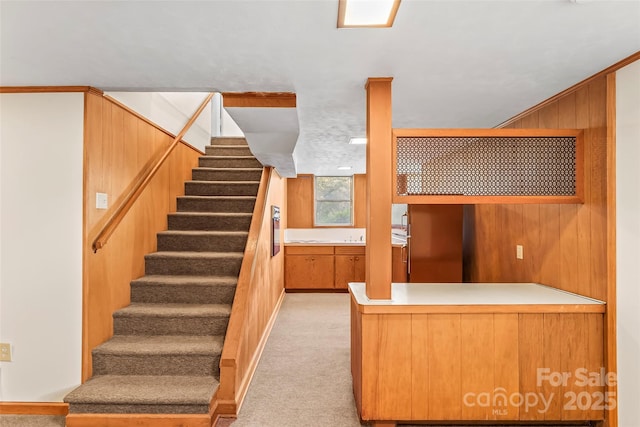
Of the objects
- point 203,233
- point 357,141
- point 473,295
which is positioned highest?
point 357,141

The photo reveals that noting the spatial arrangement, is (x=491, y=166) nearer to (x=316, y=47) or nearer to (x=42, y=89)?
(x=316, y=47)

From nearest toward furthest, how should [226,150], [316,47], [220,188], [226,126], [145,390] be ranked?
[316,47] → [145,390] → [220,188] → [226,150] → [226,126]

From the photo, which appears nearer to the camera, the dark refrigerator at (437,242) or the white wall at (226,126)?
the dark refrigerator at (437,242)

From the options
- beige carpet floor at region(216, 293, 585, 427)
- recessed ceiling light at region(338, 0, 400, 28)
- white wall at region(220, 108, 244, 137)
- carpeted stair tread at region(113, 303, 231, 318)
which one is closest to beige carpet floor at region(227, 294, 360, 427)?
beige carpet floor at region(216, 293, 585, 427)

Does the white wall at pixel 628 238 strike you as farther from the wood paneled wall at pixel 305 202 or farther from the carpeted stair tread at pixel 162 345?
the wood paneled wall at pixel 305 202

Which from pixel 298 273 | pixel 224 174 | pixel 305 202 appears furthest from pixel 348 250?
pixel 224 174

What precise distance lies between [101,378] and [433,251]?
10.4 ft

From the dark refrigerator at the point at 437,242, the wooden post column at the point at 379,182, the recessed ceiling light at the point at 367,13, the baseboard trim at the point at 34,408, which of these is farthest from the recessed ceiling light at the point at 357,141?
the baseboard trim at the point at 34,408

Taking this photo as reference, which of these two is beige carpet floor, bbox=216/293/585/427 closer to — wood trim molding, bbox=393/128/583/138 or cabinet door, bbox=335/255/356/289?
cabinet door, bbox=335/255/356/289

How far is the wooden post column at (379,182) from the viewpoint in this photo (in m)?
2.33

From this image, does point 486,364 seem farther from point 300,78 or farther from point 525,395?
point 300,78

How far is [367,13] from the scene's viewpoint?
1.58m

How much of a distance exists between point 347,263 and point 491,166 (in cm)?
431

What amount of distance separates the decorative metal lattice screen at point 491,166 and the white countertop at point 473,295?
68cm
